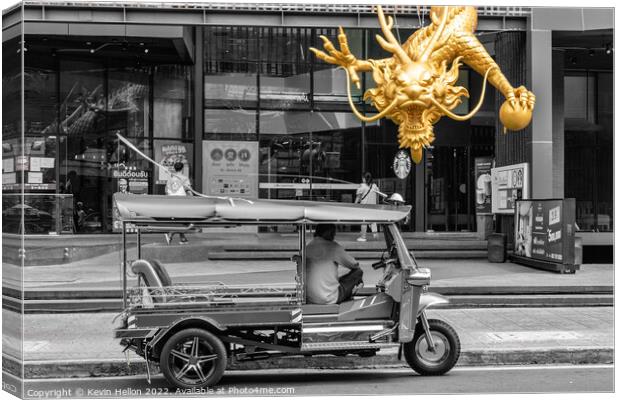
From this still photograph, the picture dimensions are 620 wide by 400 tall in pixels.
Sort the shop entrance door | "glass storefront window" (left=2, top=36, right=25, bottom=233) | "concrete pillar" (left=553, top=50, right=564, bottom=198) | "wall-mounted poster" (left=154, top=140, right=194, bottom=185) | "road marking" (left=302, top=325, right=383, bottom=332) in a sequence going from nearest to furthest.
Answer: "glass storefront window" (left=2, top=36, right=25, bottom=233) → "road marking" (left=302, top=325, right=383, bottom=332) → "concrete pillar" (left=553, top=50, right=564, bottom=198) → "wall-mounted poster" (left=154, top=140, right=194, bottom=185) → the shop entrance door

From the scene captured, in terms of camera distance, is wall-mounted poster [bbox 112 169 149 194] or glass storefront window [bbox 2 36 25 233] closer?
glass storefront window [bbox 2 36 25 233]

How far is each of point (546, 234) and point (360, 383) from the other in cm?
731

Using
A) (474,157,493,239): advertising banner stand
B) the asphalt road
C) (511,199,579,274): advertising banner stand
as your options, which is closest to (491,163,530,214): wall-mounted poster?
(511,199,579,274): advertising banner stand

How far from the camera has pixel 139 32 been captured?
1442cm

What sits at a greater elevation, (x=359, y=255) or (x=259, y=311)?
(x=259, y=311)

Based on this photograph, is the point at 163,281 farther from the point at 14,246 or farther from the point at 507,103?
the point at 507,103

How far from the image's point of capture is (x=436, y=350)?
23.7 feet

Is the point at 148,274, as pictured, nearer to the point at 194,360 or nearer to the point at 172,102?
the point at 194,360

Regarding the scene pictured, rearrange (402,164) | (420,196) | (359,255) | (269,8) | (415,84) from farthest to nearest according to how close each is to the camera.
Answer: (420,196)
(402,164)
(359,255)
(415,84)
(269,8)

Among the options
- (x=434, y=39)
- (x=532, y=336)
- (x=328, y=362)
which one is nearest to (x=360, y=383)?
(x=328, y=362)

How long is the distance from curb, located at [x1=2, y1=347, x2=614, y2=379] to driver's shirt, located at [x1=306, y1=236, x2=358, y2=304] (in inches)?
27.5

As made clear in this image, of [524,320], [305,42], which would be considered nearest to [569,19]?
[524,320]

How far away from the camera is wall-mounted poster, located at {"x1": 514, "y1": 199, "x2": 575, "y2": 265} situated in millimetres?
12602

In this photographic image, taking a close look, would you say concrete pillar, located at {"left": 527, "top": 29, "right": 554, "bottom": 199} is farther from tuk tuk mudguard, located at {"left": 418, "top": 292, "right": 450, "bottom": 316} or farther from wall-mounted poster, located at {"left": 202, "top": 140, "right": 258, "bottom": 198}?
tuk tuk mudguard, located at {"left": 418, "top": 292, "right": 450, "bottom": 316}
